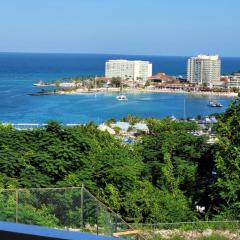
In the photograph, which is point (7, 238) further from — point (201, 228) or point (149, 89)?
point (149, 89)

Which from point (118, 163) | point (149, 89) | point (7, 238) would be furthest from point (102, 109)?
point (7, 238)

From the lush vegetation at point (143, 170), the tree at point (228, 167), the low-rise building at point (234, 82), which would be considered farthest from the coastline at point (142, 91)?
the tree at point (228, 167)

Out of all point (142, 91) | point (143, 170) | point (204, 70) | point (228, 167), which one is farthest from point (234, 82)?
point (228, 167)

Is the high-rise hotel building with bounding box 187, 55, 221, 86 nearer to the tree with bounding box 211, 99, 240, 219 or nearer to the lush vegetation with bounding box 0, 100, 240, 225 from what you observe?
the lush vegetation with bounding box 0, 100, 240, 225

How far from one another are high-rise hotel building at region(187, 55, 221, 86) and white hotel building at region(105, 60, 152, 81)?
597 cm

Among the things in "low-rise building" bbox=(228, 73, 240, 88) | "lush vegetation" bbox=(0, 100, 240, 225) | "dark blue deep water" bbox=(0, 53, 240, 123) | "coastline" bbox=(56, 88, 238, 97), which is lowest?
"dark blue deep water" bbox=(0, 53, 240, 123)

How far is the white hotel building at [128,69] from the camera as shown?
242 feet

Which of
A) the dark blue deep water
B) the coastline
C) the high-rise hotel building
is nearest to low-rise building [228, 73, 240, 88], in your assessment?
the coastline

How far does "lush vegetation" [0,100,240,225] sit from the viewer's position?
6.34 meters

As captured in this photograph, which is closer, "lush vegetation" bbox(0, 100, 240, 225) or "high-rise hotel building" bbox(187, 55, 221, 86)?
"lush vegetation" bbox(0, 100, 240, 225)

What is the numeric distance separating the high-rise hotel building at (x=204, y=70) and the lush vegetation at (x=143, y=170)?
199ft

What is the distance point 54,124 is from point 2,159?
127cm

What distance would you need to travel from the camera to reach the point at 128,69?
7462 cm

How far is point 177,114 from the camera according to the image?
42031 mm
